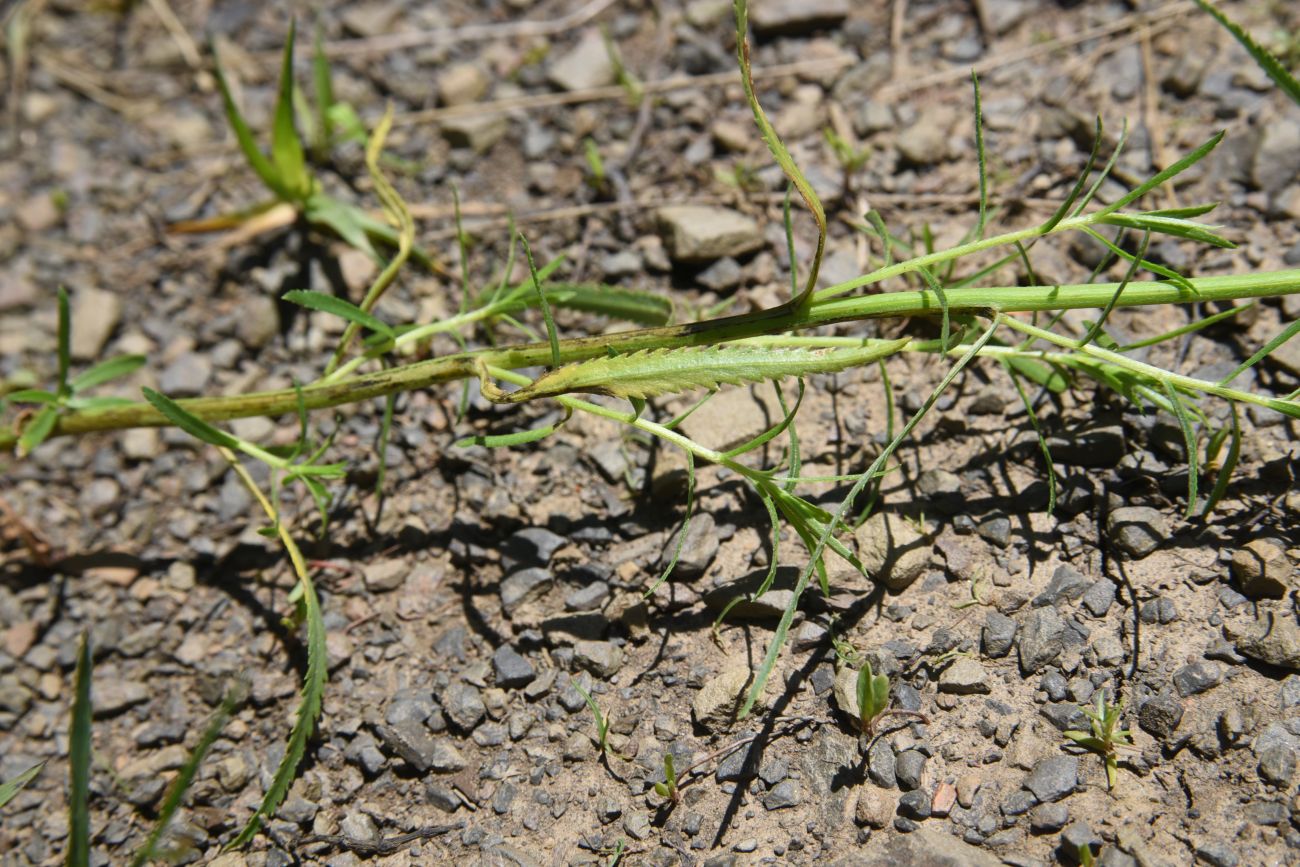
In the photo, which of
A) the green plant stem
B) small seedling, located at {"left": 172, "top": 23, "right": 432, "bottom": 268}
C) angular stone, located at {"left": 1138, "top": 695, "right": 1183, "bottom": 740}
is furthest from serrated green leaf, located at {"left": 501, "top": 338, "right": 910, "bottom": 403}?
small seedling, located at {"left": 172, "top": 23, "right": 432, "bottom": 268}

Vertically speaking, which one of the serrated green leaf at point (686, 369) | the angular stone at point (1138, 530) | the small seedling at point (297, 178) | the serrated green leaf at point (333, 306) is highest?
the small seedling at point (297, 178)

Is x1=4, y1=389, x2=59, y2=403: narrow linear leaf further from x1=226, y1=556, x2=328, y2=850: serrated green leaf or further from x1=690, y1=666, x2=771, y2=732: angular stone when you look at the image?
x1=690, y1=666, x2=771, y2=732: angular stone

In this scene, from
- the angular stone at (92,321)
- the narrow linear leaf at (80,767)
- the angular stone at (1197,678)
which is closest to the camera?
the narrow linear leaf at (80,767)

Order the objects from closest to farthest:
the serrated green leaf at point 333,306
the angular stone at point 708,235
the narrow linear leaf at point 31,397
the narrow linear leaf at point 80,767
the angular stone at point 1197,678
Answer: the narrow linear leaf at point 80,767 → the angular stone at point 1197,678 → the serrated green leaf at point 333,306 → the narrow linear leaf at point 31,397 → the angular stone at point 708,235

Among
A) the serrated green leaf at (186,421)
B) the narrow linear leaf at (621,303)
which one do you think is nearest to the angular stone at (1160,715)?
the narrow linear leaf at (621,303)

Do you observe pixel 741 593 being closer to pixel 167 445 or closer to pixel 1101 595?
pixel 1101 595

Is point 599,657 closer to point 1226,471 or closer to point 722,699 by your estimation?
point 722,699

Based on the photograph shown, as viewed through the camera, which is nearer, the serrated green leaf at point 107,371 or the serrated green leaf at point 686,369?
the serrated green leaf at point 686,369

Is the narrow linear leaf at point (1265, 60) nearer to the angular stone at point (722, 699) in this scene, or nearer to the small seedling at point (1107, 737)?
the small seedling at point (1107, 737)
